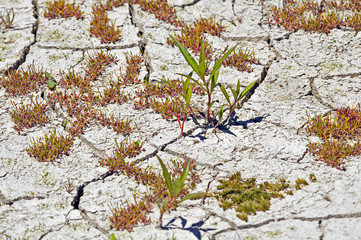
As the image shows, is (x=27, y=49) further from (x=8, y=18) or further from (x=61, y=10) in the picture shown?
(x=61, y=10)

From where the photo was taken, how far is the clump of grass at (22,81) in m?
4.52

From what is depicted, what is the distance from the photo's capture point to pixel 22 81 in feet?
14.9

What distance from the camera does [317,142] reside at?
3953mm

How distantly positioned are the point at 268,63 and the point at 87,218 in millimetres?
2860

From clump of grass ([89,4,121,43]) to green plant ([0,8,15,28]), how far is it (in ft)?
3.42

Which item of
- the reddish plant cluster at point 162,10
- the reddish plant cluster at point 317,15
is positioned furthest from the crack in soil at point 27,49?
the reddish plant cluster at point 317,15

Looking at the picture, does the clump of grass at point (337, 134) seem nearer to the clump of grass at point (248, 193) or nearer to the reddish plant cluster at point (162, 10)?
the clump of grass at point (248, 193)

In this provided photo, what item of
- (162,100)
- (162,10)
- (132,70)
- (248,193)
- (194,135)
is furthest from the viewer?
(162,10)

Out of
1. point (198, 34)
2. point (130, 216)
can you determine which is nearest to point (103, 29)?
point (198, 34)

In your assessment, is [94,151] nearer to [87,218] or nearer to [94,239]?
[87,218]

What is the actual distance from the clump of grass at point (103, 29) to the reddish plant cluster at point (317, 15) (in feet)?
6.73

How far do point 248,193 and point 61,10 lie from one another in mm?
3799

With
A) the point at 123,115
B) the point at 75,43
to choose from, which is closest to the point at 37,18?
the point at 75,43

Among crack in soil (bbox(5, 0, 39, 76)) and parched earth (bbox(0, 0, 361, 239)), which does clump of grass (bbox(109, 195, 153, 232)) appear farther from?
crack in soil (bbox(5, 0, 39, 76))
